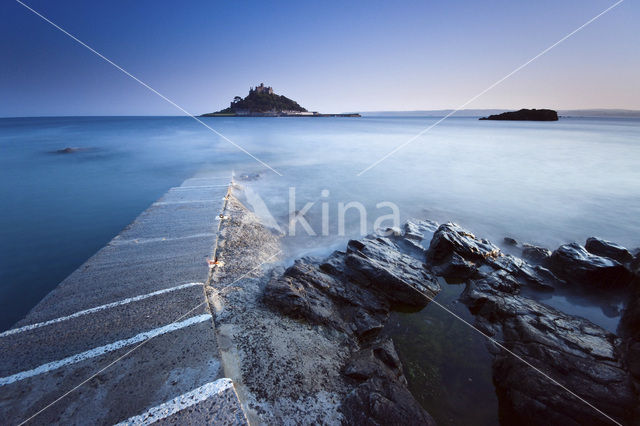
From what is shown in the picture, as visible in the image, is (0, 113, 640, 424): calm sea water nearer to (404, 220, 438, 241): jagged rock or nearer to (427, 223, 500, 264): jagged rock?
(427, 223, 500, 264): jagged rock

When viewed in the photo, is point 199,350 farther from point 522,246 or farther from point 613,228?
point 613,228

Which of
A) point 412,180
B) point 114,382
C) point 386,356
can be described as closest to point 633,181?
point 412,180

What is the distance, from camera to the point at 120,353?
2.57 meters

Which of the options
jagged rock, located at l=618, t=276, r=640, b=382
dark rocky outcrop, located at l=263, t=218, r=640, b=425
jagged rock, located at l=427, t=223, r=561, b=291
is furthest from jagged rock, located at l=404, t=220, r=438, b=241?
jagged rock, located at l=618, t=276, r=640, b=382

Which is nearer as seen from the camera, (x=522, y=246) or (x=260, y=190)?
(x=522, y=246)

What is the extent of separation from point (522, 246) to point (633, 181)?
1289 centimetres

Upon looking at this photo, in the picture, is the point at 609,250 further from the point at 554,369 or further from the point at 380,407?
the point at 380,407

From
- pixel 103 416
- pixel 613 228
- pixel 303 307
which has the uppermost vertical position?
pixel 103 416

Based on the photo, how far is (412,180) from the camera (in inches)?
555

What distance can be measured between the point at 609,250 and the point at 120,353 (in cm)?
945

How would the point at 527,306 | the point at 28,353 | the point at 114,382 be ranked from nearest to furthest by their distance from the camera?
the point at 114,382 → the point at 28,353 → the point at 527,306

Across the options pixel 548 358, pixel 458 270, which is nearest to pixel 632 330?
pixel 548 358

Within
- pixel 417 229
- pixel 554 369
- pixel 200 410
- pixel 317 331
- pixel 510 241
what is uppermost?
pixel 200 410

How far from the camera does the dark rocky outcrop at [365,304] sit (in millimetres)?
2545
